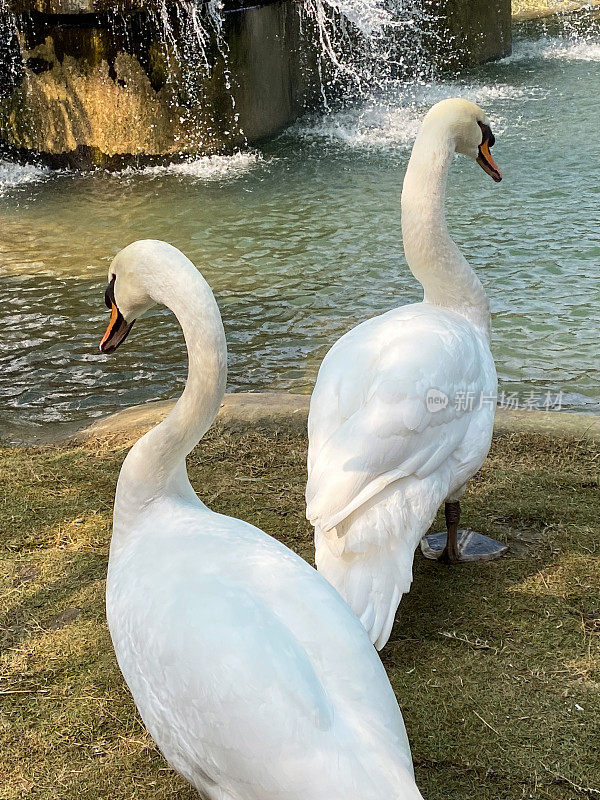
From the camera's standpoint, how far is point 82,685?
9.64 ft

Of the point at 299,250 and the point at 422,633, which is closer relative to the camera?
the point at 422,633

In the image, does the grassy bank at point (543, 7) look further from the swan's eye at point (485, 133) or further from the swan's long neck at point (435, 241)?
the swan's long neck at point (435, 241)

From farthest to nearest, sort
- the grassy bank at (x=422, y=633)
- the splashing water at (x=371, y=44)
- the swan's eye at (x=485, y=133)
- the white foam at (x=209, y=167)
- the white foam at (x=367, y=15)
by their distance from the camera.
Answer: the white foam at (x=367, y=15), the splashing water at (x=371, y=44), the white foam at (x=209, y=167), the swan's eye at (x=485, y=133), the grassy bank at (x=422, y=633)

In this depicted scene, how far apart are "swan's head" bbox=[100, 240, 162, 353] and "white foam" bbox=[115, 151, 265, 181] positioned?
6.54 metres

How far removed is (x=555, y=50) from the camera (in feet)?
45.7

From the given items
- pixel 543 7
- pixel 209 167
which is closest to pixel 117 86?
pixel 209 167

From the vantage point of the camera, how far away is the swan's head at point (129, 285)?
2.55 metres

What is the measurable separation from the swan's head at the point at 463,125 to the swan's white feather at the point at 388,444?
87cm

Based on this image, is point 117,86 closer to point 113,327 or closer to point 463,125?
point 463,125

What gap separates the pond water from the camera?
5.55 meters

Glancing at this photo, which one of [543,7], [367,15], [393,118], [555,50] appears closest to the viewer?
[393,118]

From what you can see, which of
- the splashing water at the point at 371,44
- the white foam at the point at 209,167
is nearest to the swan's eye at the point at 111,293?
the white foam at the point at 209,167

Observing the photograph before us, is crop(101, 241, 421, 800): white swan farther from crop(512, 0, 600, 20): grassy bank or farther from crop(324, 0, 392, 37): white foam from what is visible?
crop(512, 0, 600, 20): grassy bank

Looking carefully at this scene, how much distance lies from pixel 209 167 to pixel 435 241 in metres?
5.99
